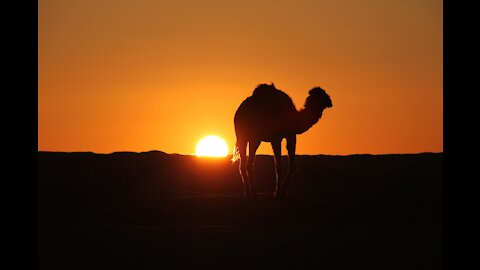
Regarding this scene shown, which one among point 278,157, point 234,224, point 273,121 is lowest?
point 234,224

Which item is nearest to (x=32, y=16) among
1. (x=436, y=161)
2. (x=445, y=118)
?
(x=445, y=118)

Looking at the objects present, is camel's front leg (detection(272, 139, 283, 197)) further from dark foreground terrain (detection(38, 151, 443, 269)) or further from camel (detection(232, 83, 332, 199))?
dark foreground terrain (detection(38, 151, 443, 269))

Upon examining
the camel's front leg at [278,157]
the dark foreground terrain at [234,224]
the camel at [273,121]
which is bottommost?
the dark foreground terrain at [234,224]

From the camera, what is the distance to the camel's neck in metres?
19.2

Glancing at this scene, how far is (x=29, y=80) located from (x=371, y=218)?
1135 centimetres

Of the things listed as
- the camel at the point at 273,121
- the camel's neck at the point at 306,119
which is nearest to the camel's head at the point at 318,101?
→ the camel at the point at 273,121

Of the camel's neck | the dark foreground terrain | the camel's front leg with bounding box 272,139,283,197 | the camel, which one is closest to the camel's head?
the camel

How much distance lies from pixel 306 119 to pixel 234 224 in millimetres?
4122

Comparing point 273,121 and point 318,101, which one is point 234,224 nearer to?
point 273,121

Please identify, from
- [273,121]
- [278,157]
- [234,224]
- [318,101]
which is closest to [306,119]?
[318,101]

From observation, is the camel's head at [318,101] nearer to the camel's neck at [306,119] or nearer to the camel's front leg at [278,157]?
the camel's neck at [306,119]

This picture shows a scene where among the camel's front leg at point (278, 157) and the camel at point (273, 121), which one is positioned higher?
the camel at point (273, 121)

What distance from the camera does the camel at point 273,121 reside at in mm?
18891

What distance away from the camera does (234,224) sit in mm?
16062
